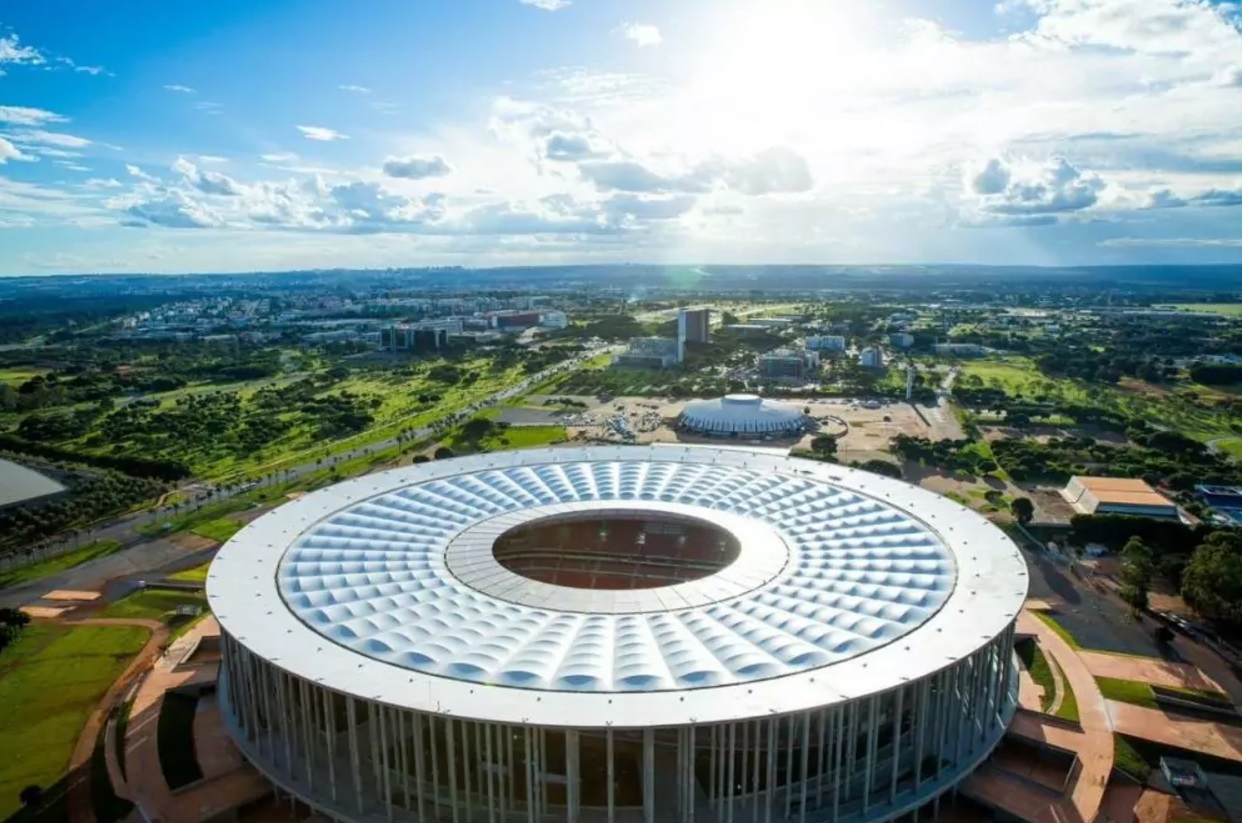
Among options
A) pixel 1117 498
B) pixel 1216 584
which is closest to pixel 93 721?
pixel 1216 584

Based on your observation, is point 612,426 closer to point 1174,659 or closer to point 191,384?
point 1174,659

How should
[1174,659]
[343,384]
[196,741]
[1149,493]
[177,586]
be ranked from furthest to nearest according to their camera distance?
[343,384] < [1149,493] < [177,586] < [1174,659] < [196,741]

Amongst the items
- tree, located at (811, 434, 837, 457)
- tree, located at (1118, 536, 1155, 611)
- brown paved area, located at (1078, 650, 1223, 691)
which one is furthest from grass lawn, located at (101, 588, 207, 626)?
tree, located at (811, 434, 837, 457)

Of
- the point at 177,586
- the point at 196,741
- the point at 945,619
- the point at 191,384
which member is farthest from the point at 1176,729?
the point at 191,384

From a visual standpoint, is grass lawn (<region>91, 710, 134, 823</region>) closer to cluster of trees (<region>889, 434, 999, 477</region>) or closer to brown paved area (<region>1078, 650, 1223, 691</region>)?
brown paved area (<region>1078, 650, 1223, 691</region>)

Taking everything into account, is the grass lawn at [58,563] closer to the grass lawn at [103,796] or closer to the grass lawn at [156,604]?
the grass lawn at [156,604]

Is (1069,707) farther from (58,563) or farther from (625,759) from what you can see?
(58,563)
